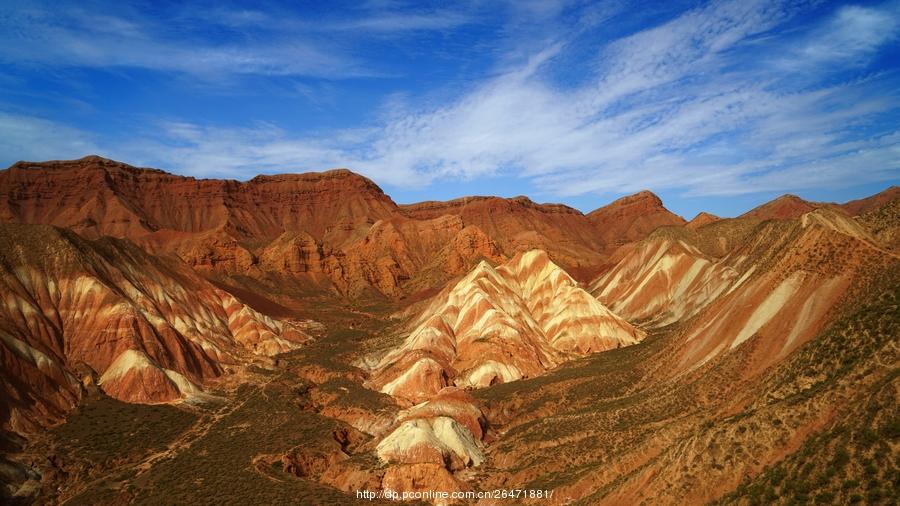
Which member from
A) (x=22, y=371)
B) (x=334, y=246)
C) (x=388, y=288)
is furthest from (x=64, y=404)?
(x=334, y=246)

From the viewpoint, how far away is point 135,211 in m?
193

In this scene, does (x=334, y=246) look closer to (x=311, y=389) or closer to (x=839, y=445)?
(x=311, y=389)

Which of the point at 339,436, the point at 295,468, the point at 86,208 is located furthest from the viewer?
the point at 86,208

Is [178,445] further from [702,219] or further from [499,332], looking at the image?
[702,219]

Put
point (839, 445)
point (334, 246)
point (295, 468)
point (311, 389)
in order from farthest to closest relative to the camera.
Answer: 1. point (334, 246)
2. point (311, 389)
3. point (295, 468)
4. point (839, 445)

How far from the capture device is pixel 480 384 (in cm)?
6706

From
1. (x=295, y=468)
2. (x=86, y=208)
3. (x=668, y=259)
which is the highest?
(x=86, y=208)

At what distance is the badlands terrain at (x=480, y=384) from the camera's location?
26000 millimetres

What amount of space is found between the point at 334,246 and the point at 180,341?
122510 mm

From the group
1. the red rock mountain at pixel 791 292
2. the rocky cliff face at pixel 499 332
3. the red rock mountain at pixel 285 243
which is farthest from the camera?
the red rock mountain at pixel 285 243

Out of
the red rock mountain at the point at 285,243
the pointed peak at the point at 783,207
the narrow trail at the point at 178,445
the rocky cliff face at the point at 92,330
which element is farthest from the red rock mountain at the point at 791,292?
the pointed peak at the point at 783,207

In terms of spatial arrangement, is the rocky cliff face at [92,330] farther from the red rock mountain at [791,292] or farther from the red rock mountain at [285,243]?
the red rock mountain at [285,243]

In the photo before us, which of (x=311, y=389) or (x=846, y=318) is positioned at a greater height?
(x=846, y=318)

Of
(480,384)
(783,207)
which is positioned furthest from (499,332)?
(783,207)
